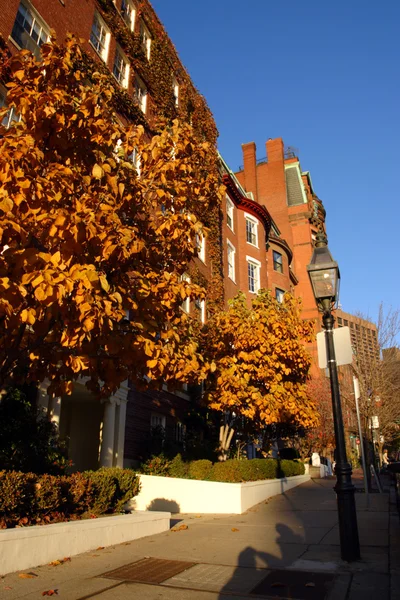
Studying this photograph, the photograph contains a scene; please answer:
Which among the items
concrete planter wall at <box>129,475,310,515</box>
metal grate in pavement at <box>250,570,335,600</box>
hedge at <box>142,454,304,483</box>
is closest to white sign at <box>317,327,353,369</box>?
metal grate in pavement at <box>250,570,335,600</box>

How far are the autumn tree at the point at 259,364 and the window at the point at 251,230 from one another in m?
16.5

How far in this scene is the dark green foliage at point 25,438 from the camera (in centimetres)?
927

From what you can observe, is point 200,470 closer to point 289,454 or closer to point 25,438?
point 25,438

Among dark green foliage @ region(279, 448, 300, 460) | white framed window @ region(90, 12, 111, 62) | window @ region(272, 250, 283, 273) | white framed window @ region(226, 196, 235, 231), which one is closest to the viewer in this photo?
white framed window @ region(90, 12, 111, 62)

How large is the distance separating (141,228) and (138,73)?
1498 cm

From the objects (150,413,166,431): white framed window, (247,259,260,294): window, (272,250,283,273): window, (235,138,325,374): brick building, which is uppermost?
(235,138,325,374): brick building

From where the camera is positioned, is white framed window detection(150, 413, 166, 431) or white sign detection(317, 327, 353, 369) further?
white framed window detection(150, 413, 166, 431)

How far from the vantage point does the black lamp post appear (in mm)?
6113

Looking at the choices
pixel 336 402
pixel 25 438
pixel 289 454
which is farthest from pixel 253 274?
pixel 336 402

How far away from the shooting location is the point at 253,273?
32.2 meters

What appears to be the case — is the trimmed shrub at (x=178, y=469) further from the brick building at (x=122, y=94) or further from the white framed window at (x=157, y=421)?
the white framed window at (x=157, y=421)

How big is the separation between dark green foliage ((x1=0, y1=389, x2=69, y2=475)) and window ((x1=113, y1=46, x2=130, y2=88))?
14491mm

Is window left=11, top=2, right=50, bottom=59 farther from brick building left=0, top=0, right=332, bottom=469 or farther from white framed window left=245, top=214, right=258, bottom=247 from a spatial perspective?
white framed window left=245, top=214, right=258, bottom=247

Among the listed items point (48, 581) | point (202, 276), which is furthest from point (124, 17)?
point (48, 581)
